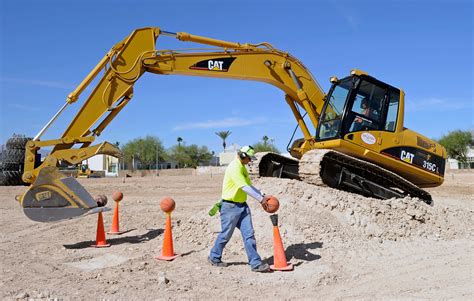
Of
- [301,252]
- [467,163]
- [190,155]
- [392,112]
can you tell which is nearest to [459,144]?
[467,163]

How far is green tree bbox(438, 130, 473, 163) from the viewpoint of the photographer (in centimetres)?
6225

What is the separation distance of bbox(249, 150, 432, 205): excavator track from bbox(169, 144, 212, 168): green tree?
69.3 metres

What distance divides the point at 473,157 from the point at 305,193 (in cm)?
6619

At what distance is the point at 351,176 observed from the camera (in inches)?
370

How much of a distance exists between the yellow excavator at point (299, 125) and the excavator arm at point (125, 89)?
0.05ft

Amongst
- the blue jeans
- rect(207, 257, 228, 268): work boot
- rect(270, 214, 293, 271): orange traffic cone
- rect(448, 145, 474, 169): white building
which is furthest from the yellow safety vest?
rect(448, 145, 474, 169): white building

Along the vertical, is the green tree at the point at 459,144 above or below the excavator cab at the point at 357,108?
above

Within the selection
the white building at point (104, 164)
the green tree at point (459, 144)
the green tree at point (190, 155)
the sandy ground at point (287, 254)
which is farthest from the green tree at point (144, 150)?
the sandy ground at point (287, 254)

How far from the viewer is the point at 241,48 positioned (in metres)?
9.80

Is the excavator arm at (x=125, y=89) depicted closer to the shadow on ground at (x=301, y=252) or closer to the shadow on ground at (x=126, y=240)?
the shadow on ground at (x=126, y=240)

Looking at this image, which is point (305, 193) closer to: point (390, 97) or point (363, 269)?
point (363, 269)

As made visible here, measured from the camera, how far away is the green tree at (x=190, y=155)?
79.2 metres

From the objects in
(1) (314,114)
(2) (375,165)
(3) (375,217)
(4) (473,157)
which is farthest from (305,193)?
(4) (473,157)

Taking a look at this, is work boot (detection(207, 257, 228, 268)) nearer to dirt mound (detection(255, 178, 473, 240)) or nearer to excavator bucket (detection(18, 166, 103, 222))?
dirt mound (detection(255, 178, 473, 240))
